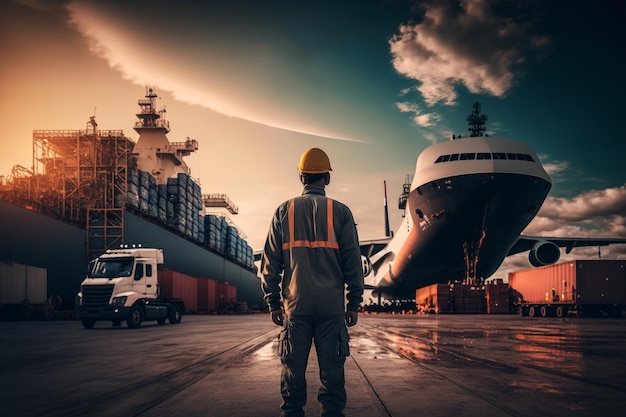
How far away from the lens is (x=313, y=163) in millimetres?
4359

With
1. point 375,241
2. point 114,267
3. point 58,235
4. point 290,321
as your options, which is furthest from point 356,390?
point 375,241

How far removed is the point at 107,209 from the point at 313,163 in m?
44.4

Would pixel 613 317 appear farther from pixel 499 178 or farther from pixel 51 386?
pixel 51 386

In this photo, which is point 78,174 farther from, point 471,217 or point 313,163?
point 313,163

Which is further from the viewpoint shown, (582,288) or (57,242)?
(57,242)

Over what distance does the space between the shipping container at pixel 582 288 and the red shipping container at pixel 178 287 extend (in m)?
22.5

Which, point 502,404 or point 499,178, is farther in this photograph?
point 499,178

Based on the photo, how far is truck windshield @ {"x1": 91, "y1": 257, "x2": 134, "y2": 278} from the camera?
20531mm

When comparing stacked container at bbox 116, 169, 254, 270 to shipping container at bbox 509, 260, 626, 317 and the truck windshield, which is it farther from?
shipping container at bbox 509, 260, 626, 317

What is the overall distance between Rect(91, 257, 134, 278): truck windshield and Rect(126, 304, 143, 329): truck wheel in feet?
4.61

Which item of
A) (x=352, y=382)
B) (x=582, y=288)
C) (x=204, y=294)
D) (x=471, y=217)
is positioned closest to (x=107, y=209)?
(x=204, y=294)

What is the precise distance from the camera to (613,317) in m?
28.7

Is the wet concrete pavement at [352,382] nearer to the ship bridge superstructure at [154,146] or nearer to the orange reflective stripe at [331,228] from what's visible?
the orange reflective stripe at [331,228]

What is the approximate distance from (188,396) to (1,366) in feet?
15.6
